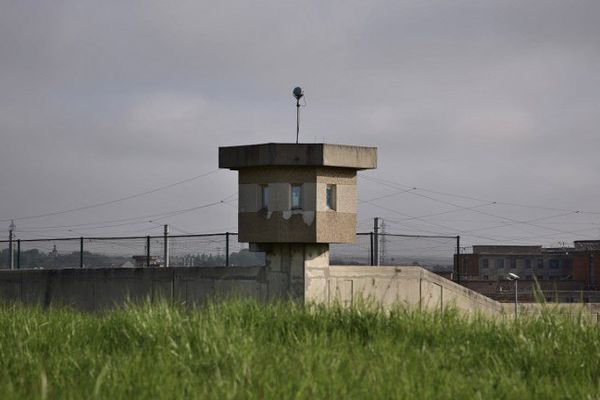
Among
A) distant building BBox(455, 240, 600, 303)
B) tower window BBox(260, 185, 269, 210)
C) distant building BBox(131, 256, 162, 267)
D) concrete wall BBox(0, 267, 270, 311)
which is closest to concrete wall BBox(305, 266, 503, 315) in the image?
concrete wall BBox(0, 267, 270, 311)

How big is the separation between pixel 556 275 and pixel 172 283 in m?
95.1

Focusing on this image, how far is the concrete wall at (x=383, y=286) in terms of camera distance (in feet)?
46.9

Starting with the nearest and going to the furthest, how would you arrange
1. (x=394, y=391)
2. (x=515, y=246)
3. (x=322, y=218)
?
(x=394, y=391) < (x=322, y=218) < (x=515, y=246)

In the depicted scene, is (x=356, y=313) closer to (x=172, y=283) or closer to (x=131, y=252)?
(x=172, y=283)

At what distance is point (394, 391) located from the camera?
6.82 metres

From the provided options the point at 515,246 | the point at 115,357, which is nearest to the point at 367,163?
the point at 115,357

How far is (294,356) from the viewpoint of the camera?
7.87 meters

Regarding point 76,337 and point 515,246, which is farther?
point 515,246

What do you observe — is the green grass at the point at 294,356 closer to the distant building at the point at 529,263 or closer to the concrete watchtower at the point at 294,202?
the concrete watchtower at the point at 294,202

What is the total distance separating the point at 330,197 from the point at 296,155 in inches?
35.4

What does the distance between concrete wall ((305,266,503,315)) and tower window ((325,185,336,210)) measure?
3.13 feet

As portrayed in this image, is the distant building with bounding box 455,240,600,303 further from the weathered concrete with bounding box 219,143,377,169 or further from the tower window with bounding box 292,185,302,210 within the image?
the tower window with bounding box 292,185,302,210

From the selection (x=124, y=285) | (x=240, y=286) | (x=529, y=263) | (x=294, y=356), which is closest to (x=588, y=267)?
(x=529, y=263)

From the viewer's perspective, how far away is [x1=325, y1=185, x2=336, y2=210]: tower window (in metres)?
14.4
